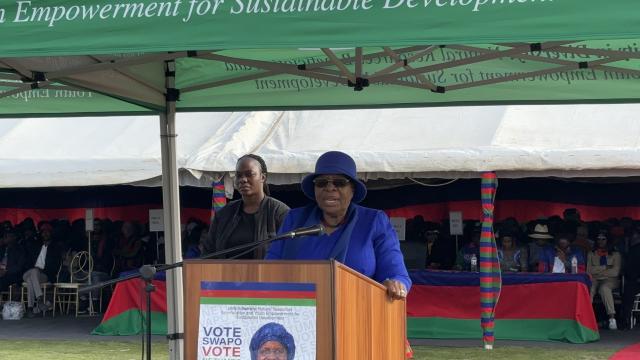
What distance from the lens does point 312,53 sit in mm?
7211

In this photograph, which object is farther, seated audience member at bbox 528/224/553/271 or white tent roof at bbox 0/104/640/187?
seated audience member at bbox 528/224/553/271

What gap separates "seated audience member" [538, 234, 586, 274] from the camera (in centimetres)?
1502

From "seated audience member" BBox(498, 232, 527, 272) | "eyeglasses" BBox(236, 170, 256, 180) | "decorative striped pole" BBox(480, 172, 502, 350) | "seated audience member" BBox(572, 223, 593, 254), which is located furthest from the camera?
"seated audience member" BBox(572, 223, 593, 254)

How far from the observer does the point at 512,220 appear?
16609 millimetres

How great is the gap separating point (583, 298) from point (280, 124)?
5191 mm

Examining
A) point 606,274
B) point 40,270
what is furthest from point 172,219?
point 40,270

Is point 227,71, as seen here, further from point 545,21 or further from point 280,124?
point 280,124

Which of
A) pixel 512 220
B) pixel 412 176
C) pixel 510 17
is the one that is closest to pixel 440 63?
pixel 510 17

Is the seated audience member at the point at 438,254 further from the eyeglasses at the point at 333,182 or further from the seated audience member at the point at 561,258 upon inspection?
the eyeglasses at the point at 333,182

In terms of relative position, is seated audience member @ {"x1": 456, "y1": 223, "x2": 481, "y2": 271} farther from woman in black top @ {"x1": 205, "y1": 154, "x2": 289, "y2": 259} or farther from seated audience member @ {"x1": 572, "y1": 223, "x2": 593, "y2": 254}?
woman in black top @ {"x1": 205, "y1": 154, "x2": 289, "y2": 259}

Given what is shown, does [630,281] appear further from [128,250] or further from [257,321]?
[257,321]

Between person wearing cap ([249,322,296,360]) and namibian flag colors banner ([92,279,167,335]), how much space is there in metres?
11.2

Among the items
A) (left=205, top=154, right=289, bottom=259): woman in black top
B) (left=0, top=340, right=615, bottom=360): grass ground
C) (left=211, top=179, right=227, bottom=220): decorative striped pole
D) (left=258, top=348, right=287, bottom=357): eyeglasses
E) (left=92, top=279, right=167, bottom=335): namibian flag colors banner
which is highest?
(left=211, top=179, right=227, bottom=220): decorative striped pole

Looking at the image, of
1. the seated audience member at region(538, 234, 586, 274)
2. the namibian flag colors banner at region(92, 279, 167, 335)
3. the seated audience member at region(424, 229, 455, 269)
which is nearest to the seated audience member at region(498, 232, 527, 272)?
the seated audience member at region(538, 234, 586, 274)
